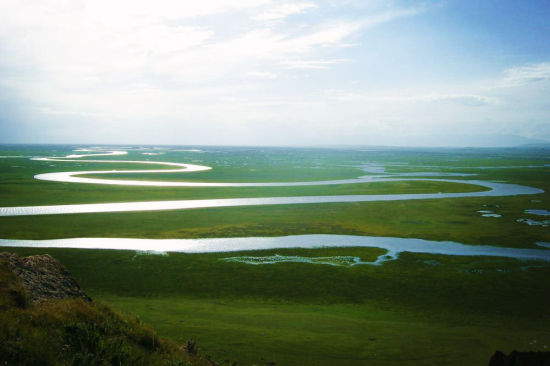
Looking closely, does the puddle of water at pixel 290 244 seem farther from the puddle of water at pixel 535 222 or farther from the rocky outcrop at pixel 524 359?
the rocky outcrop at pixel 524 359

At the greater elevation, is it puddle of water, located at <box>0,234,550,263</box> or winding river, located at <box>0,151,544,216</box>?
winding river, located at <box>0,151,544,216</box>

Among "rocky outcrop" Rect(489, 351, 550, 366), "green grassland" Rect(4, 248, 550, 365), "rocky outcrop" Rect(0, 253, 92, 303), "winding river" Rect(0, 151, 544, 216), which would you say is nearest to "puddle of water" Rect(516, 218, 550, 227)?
"green grassland" Rect(4, 248, 550, 365)

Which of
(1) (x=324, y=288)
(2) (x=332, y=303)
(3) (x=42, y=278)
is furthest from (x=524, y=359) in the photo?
(1) (x=324, y=288)

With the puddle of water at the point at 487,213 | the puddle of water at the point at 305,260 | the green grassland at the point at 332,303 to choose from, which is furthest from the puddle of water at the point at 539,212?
the puddle of water at the point at 305,260

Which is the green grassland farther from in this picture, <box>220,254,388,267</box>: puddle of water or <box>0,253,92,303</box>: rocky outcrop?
<box>0,253,92,303</box>: rocky outcrop

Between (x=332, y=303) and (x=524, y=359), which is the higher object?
(x=524, y=359)

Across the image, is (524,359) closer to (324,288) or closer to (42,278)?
(42,278)
